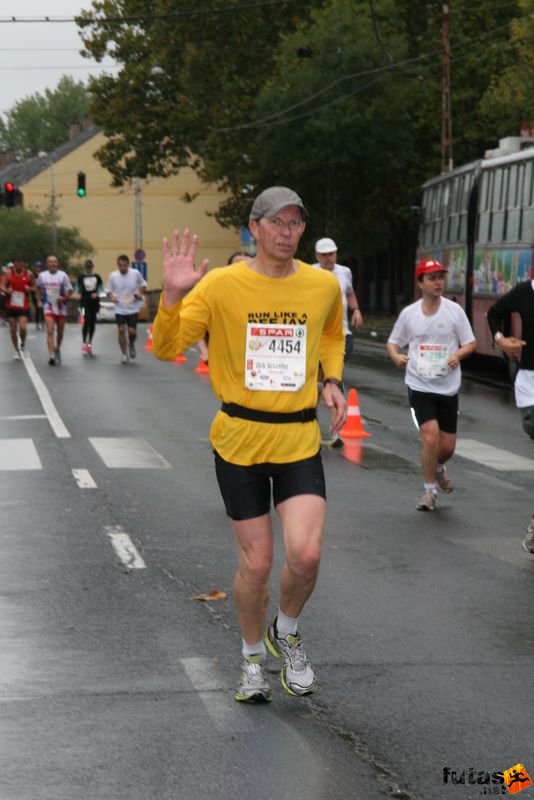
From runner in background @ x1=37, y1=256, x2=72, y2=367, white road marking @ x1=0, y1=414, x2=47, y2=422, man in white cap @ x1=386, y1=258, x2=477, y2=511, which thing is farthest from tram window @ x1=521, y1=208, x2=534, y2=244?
man in white cap @ x1=386, y1=258, x2=477, y2=511

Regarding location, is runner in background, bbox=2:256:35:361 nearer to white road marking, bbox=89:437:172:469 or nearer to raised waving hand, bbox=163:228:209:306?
white road marking, bbox=89:437:172:469

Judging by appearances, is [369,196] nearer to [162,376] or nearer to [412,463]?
[162,376]

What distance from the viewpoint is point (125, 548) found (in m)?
10.0

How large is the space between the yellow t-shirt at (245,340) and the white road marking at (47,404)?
10186 mm

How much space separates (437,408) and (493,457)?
3823mm

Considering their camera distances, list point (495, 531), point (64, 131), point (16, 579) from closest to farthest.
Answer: point (16, 579)
point (495, 531)
point (64, 131)

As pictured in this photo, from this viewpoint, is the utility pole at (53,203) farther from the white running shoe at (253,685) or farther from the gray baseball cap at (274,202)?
the white running shoe at (253,685)

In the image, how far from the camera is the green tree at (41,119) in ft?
538

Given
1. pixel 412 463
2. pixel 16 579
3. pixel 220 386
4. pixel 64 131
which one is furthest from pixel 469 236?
pixel 64 131

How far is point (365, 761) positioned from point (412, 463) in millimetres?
9547

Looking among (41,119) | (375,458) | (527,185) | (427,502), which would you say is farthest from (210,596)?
(41,119)

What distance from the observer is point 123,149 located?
188 ft

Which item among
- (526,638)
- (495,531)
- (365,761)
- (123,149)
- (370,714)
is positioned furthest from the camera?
(123,149)

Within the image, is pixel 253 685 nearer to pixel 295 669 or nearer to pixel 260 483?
pixel 295 669
